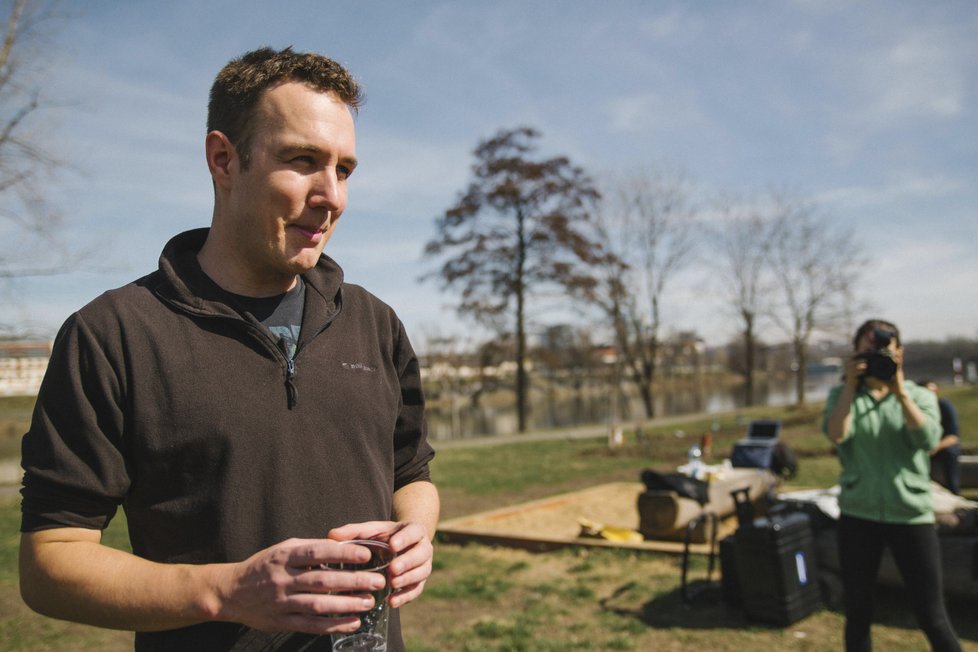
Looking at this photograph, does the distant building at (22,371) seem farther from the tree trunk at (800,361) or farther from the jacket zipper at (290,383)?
the tree trunk at (800,361)

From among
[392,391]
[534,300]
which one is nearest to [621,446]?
[534,300]

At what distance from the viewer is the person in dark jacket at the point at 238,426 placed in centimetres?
133

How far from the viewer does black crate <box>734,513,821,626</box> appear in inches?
226

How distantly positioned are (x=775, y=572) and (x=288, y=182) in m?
5.47

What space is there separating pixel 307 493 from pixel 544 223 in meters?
28.4

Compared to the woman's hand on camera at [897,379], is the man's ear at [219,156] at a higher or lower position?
higher

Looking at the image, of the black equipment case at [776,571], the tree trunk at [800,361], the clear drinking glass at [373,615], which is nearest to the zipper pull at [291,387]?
the clear drinking glass at [373,615]

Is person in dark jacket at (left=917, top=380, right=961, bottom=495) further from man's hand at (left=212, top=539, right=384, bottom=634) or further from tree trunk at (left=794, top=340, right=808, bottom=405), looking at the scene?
tree trunk at (left=794, top=340, right=808, bottom=405)

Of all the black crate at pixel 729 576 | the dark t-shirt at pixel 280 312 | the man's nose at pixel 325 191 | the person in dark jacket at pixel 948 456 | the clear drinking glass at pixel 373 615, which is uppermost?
the man's nose at pixel 325 191

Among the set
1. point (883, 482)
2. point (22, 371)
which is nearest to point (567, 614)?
point (883, 482)

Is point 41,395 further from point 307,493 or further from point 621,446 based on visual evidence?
point 621,446

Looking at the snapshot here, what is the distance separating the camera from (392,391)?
6.18ft

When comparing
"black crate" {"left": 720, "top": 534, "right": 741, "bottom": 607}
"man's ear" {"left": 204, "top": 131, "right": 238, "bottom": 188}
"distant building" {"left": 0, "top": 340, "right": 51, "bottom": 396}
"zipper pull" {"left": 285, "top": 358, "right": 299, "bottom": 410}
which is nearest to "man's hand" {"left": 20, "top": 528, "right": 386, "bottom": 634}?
"zipper pull" {"left": 285, "top": 358, "right": 299, "bottom": 410}

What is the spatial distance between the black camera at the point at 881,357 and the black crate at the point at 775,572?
194 cm
